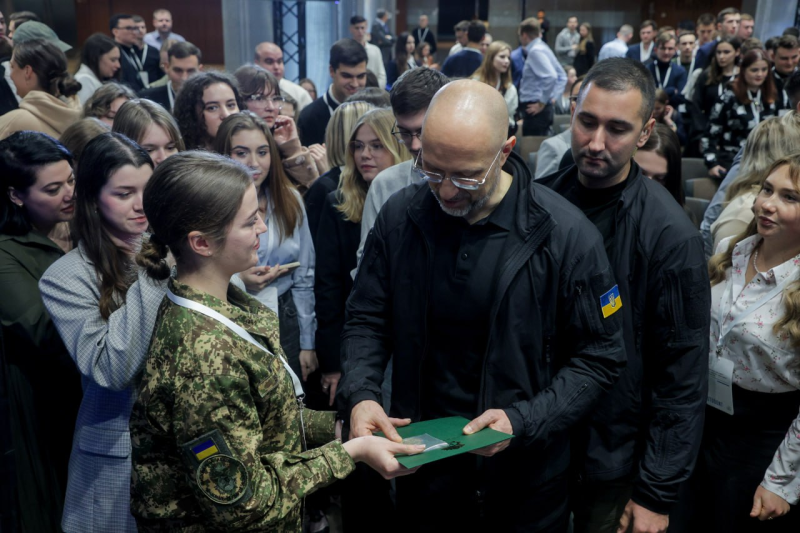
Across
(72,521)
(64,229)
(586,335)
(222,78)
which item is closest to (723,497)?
(586,335)

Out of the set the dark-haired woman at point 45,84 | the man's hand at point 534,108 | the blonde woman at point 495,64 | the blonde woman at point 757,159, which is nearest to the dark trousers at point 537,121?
the man's hand at point 534,108

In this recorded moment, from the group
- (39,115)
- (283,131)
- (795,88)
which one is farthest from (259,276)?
(795,88)

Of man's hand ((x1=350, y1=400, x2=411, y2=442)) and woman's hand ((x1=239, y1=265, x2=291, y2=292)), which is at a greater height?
man's hand ((x1=350, y1=400, x2=411, y2=442))

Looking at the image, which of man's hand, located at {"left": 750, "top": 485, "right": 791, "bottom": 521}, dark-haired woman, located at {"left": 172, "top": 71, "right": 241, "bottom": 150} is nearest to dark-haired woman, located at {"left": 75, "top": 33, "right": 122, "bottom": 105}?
dark-haired woman, located at {"left": 172, "top": 71, "right": 241, "bottom": 150}

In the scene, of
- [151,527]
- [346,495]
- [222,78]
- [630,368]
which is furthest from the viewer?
[222,78]

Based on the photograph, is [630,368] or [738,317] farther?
[738,317]

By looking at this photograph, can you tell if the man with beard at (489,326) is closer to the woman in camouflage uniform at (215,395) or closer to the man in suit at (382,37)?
the woman in camouflage uniform at (215,395)

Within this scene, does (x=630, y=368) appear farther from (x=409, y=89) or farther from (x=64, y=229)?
(x=64, y=229)

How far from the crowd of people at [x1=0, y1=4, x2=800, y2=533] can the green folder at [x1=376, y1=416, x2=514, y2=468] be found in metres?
0.04

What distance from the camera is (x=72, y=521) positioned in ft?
6.18

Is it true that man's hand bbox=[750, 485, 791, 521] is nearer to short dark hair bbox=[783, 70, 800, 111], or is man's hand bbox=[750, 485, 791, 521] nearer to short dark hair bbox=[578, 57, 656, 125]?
short dark hair bbox=[578, 57, 656, 125]

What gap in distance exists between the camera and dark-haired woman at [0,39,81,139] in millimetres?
3781

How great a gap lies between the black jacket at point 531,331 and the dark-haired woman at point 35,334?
1048mm

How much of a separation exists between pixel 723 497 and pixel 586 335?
1008 millimetres
